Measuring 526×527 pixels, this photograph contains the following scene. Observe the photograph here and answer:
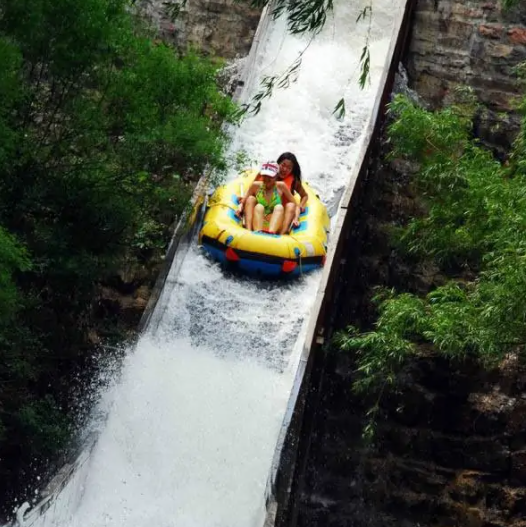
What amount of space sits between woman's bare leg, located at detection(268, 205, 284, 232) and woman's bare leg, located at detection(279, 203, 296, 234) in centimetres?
4

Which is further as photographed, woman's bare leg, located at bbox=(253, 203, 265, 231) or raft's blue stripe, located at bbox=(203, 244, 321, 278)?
woman's bare leg, located at bbox=(253, 203, 265, 231)

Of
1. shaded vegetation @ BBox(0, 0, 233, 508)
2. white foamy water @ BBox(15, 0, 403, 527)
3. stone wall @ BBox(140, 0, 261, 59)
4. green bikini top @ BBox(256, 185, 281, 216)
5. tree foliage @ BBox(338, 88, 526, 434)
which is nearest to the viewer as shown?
tree foliage @ BBox(338, 88, 526, 434)

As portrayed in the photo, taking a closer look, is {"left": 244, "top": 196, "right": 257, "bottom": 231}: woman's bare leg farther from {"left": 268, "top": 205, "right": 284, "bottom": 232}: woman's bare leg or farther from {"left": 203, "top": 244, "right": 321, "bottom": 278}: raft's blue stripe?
{"left": 203, "top": 244, "right": 321, "bottom": 278}: raft's blue stripe

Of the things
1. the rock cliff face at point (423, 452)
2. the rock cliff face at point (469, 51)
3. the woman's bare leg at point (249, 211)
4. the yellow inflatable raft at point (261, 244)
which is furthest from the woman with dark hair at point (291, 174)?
the rock cliff face at point (469, 51)

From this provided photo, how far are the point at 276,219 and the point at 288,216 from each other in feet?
0.47

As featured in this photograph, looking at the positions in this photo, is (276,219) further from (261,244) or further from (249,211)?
(261,244)

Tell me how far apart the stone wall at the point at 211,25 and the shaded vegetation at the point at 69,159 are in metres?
5.46

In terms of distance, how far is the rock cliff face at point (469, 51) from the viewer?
15.6 m

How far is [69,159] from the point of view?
36.0ft

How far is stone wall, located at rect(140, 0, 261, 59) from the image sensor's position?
56.1 feet

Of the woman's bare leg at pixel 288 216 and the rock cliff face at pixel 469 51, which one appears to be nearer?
the woman's bare leg at pixel 288 216

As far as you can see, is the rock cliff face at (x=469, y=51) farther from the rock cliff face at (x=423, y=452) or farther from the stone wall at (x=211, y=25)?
the rock cliff face at (x=423, y=452)

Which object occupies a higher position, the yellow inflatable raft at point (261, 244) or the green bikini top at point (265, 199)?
the green bikini top at point (265, 199)

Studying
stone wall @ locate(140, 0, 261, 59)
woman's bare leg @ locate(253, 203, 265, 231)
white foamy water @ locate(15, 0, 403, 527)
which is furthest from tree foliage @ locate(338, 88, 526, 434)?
stone wall @ locate(140, 0, 261, 59)
